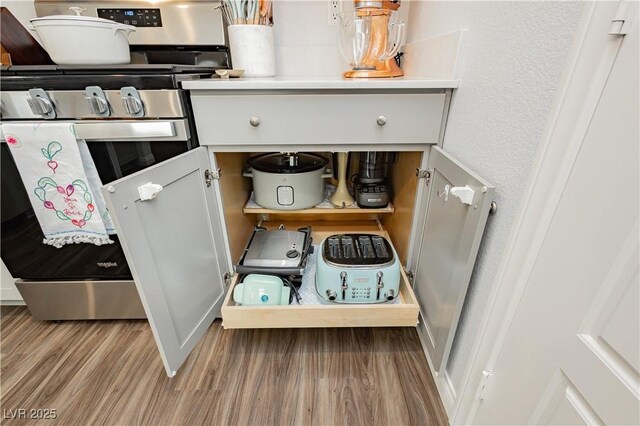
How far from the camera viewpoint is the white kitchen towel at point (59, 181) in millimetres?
835

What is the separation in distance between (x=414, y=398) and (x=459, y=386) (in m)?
0.21

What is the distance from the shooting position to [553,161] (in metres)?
0.49

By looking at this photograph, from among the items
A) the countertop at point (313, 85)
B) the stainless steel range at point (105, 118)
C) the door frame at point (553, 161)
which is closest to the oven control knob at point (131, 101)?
the stainless steel range at point (105, 118)

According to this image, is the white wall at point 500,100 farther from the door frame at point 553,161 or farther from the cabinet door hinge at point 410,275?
the cabinet door hinge at point 410,275

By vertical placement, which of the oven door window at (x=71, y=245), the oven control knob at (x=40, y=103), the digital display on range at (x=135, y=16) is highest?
the digital display on range at (x=135, y=16)

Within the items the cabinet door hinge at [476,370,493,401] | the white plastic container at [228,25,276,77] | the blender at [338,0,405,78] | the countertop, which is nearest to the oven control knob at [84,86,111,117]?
the countertop

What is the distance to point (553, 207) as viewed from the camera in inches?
20.2

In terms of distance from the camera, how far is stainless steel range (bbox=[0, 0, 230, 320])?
82cm

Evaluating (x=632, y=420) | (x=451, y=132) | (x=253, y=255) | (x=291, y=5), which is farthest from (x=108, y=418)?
(x=291, y=5)

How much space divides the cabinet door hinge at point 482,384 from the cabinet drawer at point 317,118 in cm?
68

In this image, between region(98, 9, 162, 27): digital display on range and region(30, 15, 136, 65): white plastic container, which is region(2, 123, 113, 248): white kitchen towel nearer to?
region(30, 15, 136, 65): white plastic container

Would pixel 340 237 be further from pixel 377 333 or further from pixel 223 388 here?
pixel 223 388

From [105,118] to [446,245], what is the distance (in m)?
1.09

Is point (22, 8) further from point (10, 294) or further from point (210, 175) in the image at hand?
point (10, 294)
